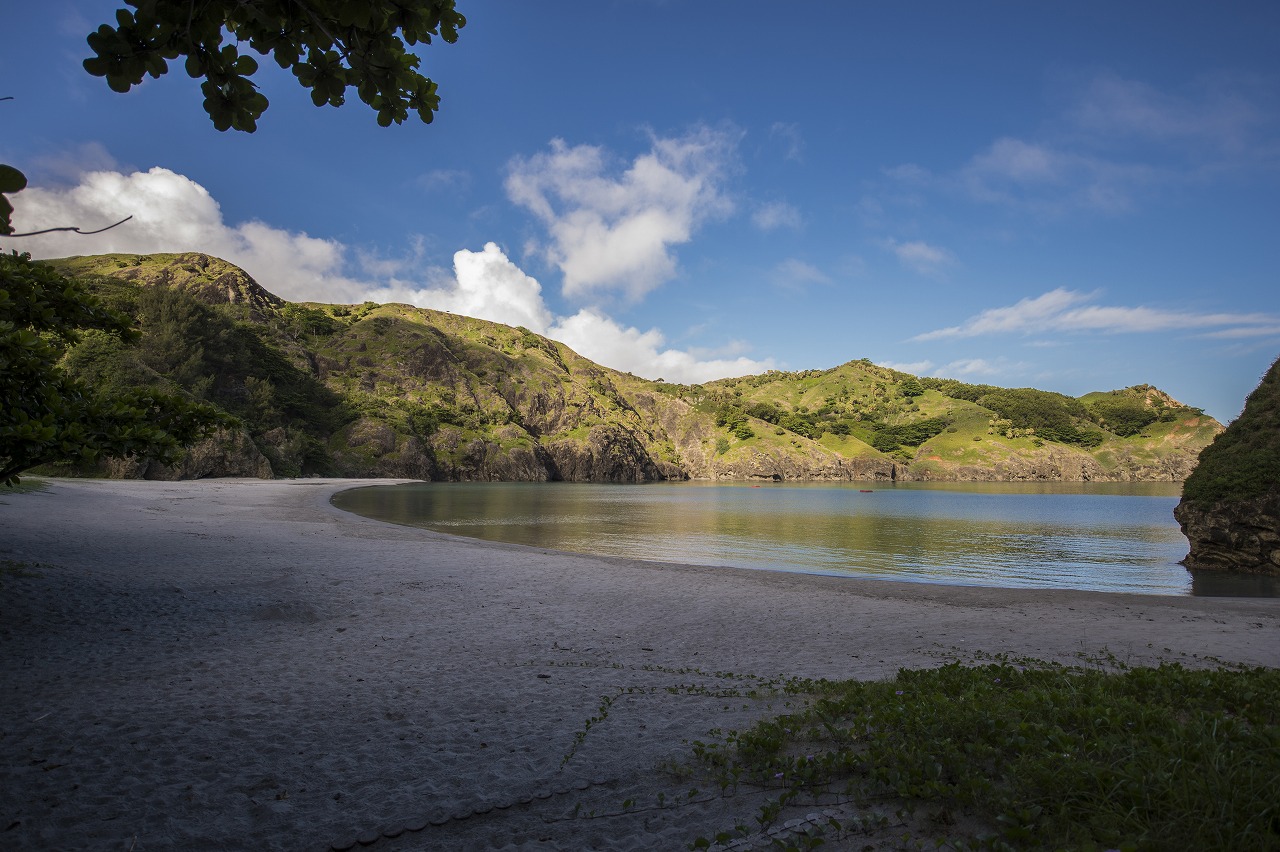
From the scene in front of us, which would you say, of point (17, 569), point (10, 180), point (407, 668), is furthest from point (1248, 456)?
point (17, 569)

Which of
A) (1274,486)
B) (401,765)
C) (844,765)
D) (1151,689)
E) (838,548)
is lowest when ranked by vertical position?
(838,548)

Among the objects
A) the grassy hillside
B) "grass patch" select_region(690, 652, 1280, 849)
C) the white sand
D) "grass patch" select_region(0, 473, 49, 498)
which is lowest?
the white sand

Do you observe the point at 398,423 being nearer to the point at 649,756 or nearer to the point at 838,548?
the point at 838,548

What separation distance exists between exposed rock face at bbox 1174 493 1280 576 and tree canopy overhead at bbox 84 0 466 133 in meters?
36.0

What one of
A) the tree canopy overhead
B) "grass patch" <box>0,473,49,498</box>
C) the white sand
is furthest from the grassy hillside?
"grass patch" <box>0,473,49,498</box>

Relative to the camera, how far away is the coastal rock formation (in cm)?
2498

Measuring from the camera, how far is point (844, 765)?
4.73 metres

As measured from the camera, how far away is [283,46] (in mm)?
3771

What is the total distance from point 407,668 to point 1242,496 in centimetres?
3487

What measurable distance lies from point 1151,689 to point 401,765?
24.4 ft

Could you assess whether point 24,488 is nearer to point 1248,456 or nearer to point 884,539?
point 884,539

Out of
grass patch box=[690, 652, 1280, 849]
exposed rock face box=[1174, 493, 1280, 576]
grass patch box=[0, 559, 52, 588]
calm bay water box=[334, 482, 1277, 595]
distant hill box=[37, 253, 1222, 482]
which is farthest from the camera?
distant hill box=[37, 253, 1222, 482]

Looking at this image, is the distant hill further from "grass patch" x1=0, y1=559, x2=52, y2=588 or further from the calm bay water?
"grass patch" x1=0, y1=559, x2=52, y2=588

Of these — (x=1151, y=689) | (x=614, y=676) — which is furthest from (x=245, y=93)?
(x=1151, y=689)
